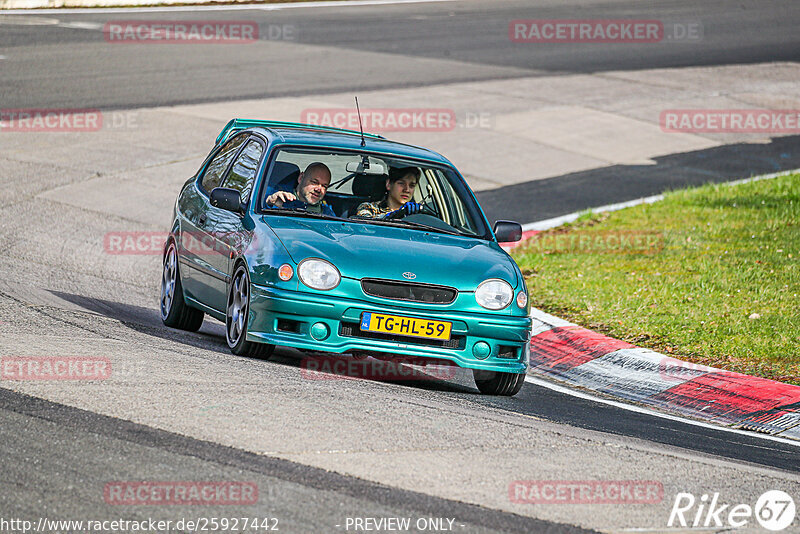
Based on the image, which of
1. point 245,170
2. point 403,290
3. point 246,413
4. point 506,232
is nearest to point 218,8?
point 245,170

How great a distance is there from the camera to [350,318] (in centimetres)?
760

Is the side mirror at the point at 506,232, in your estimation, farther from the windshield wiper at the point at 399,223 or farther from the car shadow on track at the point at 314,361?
the car shadow on track at the point at 314,361

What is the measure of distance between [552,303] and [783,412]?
125 inches

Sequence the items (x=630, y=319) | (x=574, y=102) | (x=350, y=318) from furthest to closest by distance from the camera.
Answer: (x=574, y=102) < (x=630, y=319) < (x=350, y=318)

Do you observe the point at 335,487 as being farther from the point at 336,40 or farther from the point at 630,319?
the point at 336,40

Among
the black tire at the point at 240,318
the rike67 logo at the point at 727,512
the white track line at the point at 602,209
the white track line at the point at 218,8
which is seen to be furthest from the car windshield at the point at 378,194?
the white track line at the point at 218,8

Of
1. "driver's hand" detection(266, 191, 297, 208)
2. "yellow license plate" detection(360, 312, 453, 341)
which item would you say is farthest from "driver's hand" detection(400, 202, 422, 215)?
"yellow license plate" detection(360, 312, 453, 341)

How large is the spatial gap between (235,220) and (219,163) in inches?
50.8

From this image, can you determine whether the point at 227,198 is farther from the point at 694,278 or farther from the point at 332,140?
the point at 694,278

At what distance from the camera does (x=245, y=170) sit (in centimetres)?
909

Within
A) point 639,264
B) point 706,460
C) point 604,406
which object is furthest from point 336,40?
point 706,460

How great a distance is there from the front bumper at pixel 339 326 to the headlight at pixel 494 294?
10cm

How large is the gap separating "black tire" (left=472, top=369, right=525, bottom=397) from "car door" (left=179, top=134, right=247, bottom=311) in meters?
1.93

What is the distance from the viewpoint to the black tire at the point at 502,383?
8148 millimetres
